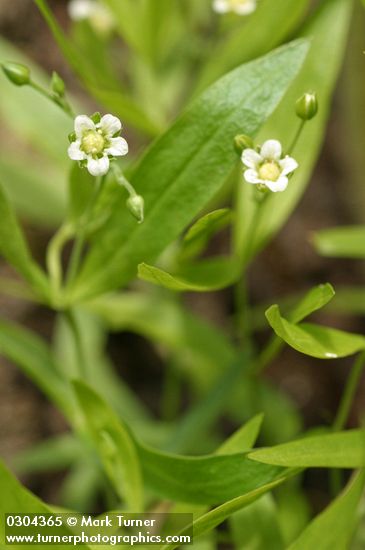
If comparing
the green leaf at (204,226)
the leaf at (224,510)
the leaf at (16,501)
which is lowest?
the leaf at (224,510)

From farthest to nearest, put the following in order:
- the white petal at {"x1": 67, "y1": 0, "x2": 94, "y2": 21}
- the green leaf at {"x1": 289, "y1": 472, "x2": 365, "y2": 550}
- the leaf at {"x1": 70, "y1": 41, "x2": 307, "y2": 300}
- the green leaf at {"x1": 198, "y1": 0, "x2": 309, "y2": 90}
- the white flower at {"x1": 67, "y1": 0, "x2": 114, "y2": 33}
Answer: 1. the white flower at {"x1": 67, "y1": 0, "x2": 114, "y2": 33}
2. the white petal at {"x1": 67, "y1": 0, "x2": 94, "y2": 21}
3. the green leaf at {"x1": 198, "y1": 0, "x2": 309, "y2": 90}
4. the leaf at {"x1": 70, "y1": 41, "x2": 307, "y2": 300}
5. the green leaf at {"x1": 289, "y1": 472, "x2": 365, "y2": 550}

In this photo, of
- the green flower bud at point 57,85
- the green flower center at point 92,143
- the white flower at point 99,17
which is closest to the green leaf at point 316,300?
the green flower center at point 92,143

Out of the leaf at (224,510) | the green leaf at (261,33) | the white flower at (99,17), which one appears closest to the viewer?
the leaf at (224,510)

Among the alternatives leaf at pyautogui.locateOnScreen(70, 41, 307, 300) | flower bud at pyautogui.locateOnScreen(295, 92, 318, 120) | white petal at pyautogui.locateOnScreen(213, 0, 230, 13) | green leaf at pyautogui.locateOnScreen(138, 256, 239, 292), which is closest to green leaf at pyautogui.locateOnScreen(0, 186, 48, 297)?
leaf at pyautogui.locateOnScreen(70, 41, 307, 300)

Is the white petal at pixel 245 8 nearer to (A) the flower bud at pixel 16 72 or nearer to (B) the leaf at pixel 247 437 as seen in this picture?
(A) the flower bud at pixel 16 72

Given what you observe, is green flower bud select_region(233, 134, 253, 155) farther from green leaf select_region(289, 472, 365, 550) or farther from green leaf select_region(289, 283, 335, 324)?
green leaf select_region(289, 472, 365, 550)

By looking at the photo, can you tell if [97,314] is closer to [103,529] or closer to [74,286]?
[74,286]

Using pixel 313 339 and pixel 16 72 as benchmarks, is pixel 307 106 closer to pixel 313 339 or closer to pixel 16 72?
pixel 313 339
